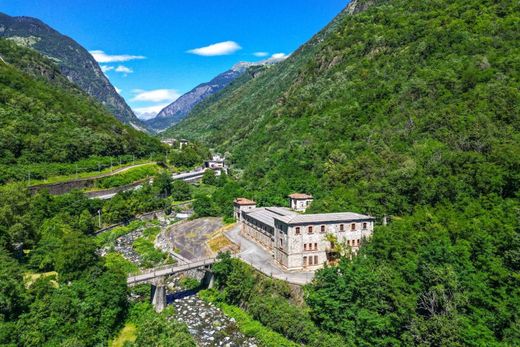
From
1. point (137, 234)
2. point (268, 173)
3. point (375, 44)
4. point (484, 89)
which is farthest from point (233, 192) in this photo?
point (375, 44)

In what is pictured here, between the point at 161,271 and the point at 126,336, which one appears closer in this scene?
the point at 126,336

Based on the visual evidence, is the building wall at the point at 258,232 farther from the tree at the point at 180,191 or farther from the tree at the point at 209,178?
the tree at the point at 209,178

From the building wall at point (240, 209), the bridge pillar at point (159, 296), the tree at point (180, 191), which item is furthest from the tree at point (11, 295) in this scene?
the tree at point (180, 191)

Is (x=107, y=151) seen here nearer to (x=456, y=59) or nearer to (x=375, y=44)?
(x=375, y=44)

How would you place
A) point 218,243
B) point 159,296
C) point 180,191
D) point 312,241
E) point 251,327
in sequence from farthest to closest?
point 180,191, point 218,243, point 312,241, point 159,296, point 251,327

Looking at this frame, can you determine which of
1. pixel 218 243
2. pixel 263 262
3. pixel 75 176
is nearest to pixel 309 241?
pixel 263 262

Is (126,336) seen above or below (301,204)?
below

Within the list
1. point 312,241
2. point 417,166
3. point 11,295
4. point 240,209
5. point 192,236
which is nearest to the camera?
point 11,295

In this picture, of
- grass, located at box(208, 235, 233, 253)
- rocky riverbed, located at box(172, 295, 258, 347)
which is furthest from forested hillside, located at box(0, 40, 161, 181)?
rocky riverbed, located at box(172, 295, 258, 347)

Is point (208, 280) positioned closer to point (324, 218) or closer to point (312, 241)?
point (312, 241)
